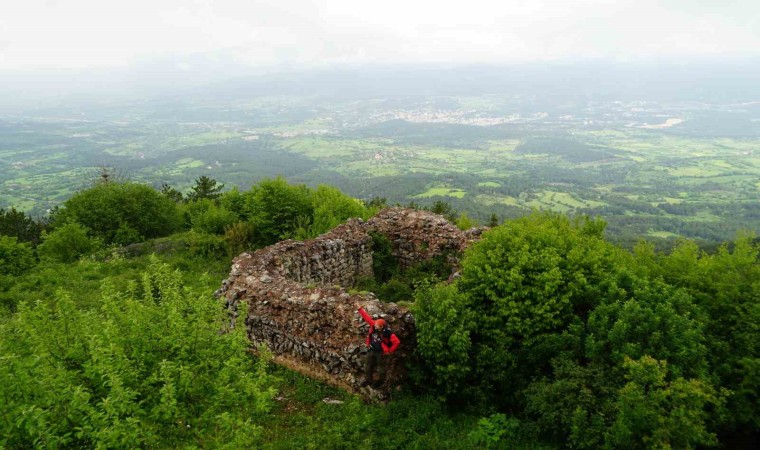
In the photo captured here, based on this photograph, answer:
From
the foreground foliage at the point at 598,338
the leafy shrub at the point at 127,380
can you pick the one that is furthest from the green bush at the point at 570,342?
the leafy shrub at the point at 127,380

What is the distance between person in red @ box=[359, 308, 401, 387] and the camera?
10.8 m

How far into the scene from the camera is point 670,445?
7945 mm

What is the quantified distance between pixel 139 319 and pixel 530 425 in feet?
27.8

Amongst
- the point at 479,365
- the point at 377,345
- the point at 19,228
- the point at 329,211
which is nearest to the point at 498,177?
the point at 329,211

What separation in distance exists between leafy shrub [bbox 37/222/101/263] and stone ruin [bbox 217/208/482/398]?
45.5 ft

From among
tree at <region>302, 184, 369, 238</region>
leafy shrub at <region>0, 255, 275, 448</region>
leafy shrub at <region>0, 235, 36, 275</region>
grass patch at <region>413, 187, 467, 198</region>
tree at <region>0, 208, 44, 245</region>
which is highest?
leafy shrub at <region>0, 255, 275, 448</region>

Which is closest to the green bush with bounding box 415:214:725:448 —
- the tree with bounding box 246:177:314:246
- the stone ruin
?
the stone ruin

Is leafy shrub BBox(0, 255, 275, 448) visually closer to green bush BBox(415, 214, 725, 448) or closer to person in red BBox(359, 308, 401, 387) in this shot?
person in red BBox(359, 308, 401, 387)

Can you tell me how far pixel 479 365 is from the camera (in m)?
10.9

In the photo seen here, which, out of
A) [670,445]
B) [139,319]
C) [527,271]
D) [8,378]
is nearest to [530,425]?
[670,445]

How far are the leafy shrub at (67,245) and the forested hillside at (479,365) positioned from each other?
16.5 m

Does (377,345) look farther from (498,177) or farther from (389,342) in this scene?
(498,177)

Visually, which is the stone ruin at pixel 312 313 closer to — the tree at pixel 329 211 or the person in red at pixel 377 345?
the person in red at pixel 377 345

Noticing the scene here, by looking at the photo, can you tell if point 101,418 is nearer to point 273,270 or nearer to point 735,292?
point 273,270
